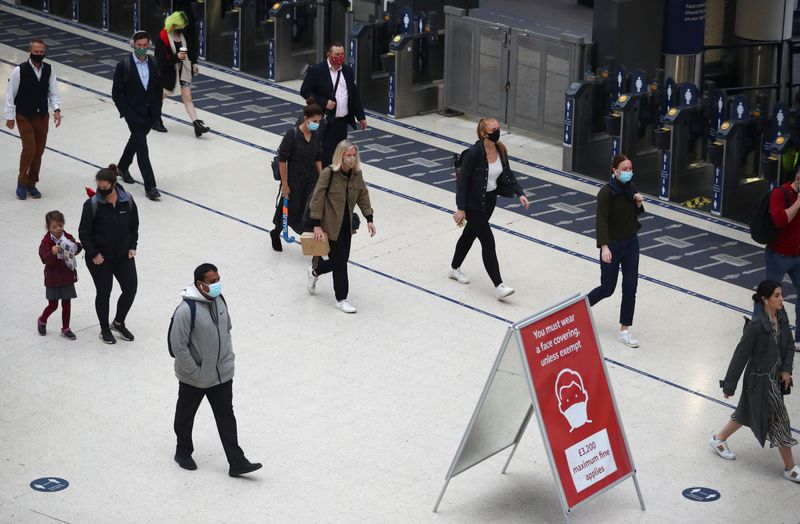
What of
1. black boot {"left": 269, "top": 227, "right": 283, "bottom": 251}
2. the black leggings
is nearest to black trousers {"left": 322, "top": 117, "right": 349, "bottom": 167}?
black boot {"left": 269, "top": 227, "right": 283, "bottom": 251}

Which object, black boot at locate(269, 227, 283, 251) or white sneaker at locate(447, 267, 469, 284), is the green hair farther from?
white sneaker at locate(447, 267, 469, 284)

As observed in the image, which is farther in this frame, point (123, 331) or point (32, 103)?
point (32, 103)

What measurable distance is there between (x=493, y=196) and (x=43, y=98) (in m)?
4.90

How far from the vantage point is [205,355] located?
9258mm

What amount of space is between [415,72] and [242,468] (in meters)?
9.91

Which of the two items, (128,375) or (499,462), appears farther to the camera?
(128,375)

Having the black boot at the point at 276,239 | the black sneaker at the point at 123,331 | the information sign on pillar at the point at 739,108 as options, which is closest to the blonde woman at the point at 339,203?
the black boot at the point at 276,239

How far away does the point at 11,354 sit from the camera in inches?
453

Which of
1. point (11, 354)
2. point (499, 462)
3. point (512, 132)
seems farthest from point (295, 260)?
point (512, 132)

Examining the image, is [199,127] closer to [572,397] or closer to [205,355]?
[205,355]

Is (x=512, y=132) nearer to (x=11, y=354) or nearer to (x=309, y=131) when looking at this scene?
(x=309, y=131)

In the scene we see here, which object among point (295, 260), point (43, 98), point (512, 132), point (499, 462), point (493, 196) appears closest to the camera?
point (499, 462)

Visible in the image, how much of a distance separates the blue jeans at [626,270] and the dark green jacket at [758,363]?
214 centimetres

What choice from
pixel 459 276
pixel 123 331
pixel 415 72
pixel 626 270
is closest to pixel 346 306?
pixel 459 276
